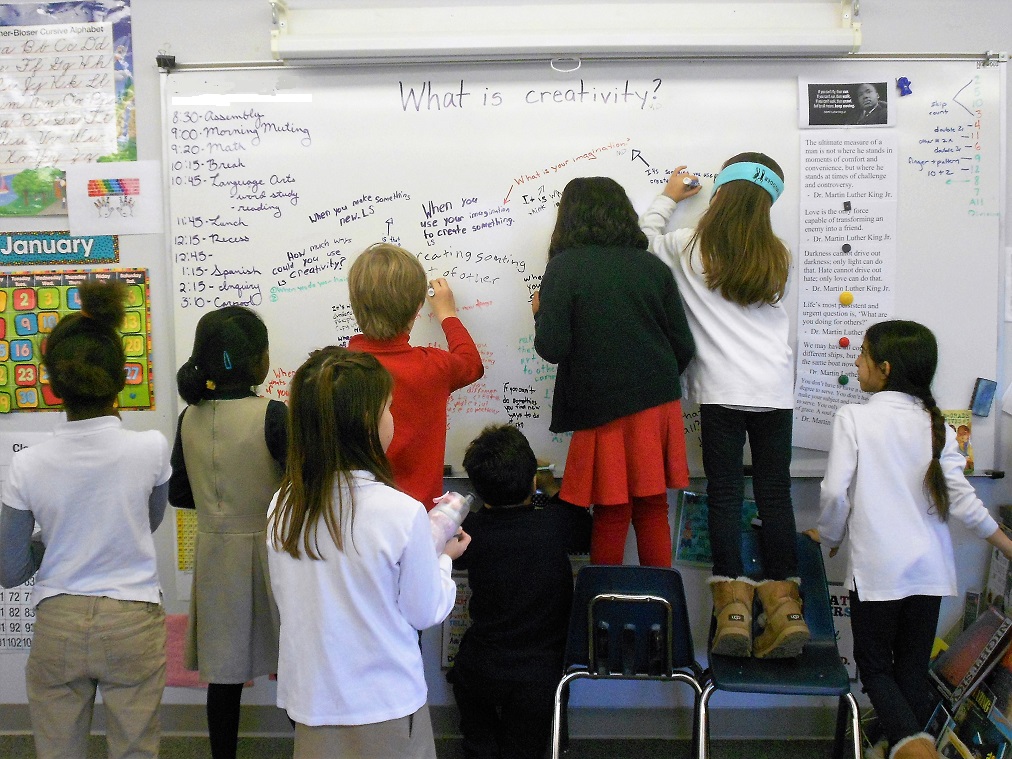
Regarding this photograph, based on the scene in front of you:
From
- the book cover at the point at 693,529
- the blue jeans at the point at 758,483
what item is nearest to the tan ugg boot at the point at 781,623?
the blue jeans at the point at 758,483

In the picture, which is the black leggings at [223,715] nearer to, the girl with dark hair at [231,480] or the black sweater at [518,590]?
the girl with dark hair at [231,480]

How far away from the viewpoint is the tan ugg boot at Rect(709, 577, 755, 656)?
1.95 m

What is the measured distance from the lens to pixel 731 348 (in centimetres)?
211

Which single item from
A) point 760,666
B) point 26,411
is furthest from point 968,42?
point 26,411

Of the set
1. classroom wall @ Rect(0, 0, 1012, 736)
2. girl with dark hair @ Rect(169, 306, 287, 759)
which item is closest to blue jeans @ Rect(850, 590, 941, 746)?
classroom wall @ Rect(0, 0, 1012, 736)

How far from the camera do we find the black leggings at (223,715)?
2000mm

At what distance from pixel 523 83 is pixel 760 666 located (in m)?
1.84

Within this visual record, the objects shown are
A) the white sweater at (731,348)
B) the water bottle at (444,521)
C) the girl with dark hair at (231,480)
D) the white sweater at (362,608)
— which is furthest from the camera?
the white sweater at (731,348)

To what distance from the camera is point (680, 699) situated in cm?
251

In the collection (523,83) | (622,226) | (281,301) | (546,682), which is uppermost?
(523,83)

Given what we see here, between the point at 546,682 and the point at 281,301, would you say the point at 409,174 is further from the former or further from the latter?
the point at 546,682

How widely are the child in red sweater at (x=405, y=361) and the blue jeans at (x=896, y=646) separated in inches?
49.3

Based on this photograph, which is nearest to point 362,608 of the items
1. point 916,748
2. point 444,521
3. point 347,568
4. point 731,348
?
point 347,568

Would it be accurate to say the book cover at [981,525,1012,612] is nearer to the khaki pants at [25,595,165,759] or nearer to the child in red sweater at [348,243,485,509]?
the child in red sweater at [348,243,485,509]
